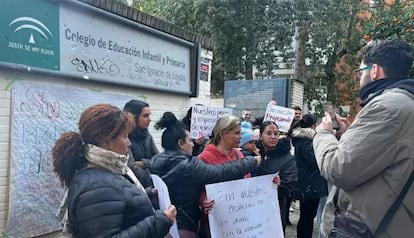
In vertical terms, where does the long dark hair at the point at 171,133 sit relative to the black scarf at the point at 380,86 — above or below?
below

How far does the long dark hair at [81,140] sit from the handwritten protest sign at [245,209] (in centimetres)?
116

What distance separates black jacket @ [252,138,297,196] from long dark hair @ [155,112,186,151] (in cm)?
135

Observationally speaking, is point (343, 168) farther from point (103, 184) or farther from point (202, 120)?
point (202, 120)

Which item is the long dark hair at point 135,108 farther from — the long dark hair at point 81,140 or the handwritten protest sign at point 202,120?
the long dark hair at point 81,140

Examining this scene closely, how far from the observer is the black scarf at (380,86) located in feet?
6.64

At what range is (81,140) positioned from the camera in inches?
79.5

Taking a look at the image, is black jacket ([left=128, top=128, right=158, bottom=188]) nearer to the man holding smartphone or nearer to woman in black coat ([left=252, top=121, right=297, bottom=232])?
woman in black coat ([left=252, top=121, right=297, bottom=232])

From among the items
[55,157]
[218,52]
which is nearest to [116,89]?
[55,157]

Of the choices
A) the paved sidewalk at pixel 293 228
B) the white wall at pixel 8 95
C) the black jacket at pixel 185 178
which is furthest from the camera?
the paved sidewalk at pixel 293 228

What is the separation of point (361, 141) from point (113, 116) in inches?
47.1

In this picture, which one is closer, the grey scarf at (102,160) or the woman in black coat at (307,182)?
the grey scarf at (102,160)

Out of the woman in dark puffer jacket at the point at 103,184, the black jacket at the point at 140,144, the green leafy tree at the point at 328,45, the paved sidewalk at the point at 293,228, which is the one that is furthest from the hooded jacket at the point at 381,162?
the green leafy tree at the point at 328,45

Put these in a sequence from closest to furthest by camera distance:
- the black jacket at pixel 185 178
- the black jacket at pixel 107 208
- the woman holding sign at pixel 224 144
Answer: the black jacket at pixel 107 208, the black jacket at pixel 185 178, the woman holding sign at pixel 224 144

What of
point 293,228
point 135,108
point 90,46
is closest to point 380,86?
point 135,108
